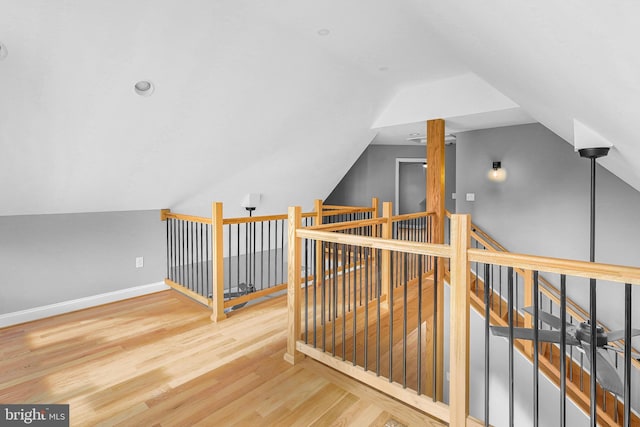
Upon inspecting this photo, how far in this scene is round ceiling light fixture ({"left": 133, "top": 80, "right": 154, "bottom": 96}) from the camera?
242 centimetres

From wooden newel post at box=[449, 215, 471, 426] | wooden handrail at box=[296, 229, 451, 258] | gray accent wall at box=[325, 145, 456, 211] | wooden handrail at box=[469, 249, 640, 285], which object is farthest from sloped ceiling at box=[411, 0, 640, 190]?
gray accent wall at box=[325, 145, 456, 211]

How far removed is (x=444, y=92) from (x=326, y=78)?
5.07ft

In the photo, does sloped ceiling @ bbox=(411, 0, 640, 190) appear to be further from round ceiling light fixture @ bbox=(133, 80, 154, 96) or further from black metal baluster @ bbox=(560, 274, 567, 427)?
round ceiling light fixture @ bbox=(133, 80, 154, 96)

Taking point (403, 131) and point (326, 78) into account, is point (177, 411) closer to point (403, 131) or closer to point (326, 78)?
point (326, 78)

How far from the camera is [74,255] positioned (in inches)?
129

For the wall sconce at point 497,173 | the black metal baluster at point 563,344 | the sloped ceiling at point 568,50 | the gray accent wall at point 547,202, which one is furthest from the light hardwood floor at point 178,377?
the wall sconce at point 497,173

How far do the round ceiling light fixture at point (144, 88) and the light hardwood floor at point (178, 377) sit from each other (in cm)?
192

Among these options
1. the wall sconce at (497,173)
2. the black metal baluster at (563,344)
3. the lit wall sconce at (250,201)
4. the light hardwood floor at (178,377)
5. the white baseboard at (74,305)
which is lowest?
the light hardwood floor at (178,377)

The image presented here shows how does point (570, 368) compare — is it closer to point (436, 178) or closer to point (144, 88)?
point (436, 178)

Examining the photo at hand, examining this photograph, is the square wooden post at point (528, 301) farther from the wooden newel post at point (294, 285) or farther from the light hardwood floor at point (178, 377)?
the wooden newel post at point (294, 285)

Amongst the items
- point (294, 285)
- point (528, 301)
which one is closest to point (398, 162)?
point (528, 301)

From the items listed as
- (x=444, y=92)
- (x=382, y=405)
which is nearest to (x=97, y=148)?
(x=382, y=405)

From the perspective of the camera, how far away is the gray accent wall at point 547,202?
12.9 feet

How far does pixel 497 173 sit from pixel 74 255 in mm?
5524
